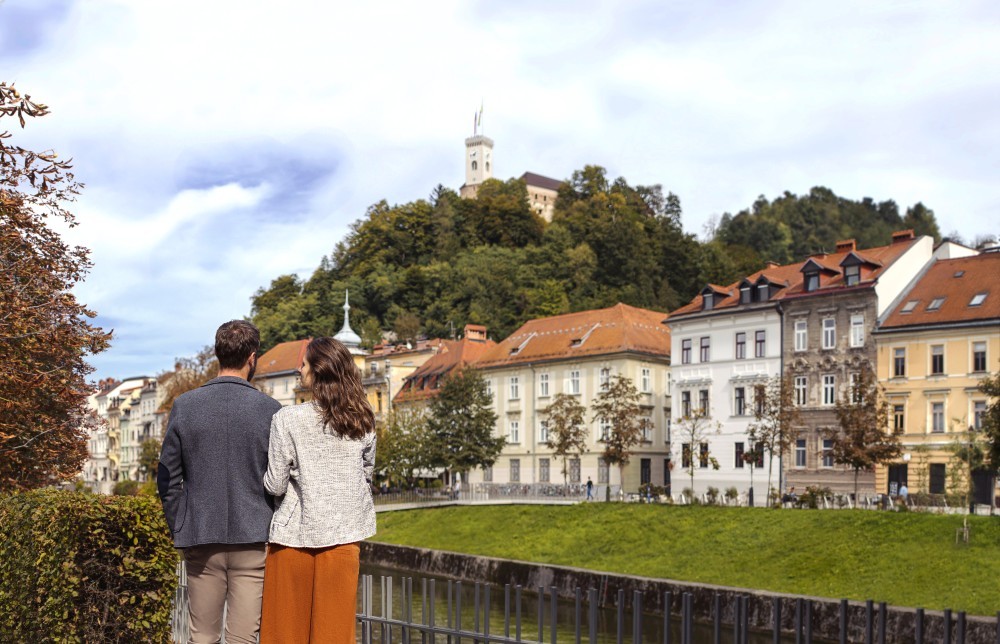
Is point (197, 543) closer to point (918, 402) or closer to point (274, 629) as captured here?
point (274, 629)

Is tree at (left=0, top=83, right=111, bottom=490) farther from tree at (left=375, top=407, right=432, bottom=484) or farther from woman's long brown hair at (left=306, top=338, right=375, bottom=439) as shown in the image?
tree at (left=375, top=407, right=432, bottom=484)

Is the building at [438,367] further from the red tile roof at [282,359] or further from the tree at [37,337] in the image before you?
the tree at [37,337]

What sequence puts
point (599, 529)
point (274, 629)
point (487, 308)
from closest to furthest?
point (274, 629), point (599, 529), point (487, 308)

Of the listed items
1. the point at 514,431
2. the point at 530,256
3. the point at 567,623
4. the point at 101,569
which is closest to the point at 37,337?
the point at 101,569

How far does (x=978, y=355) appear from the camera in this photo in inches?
1900

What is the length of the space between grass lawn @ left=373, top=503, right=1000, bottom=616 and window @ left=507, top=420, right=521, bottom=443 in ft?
72.1

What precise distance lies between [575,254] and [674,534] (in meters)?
63.7

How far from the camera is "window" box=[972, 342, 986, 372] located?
48062 millimetres

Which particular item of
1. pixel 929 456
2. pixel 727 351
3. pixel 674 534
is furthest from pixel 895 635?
pixel 727 351

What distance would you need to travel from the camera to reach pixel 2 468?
45.7 ft

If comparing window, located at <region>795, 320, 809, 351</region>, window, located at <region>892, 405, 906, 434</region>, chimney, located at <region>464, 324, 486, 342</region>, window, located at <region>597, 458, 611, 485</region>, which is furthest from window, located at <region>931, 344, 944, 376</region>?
chimney, located at <region>464, 324, 486, 342</region>

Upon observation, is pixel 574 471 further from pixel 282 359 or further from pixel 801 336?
pixel 282 359

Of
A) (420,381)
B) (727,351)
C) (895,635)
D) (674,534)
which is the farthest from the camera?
(420,381)

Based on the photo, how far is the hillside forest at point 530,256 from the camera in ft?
321
